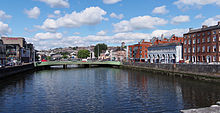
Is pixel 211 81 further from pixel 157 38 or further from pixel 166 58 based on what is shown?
pixel 157 38

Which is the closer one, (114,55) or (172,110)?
(172,110)

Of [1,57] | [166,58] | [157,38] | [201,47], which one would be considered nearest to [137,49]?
[157,38]

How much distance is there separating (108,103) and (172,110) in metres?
8.14

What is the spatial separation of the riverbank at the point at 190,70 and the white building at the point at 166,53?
15850 millimetres

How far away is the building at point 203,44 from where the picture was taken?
62.7m

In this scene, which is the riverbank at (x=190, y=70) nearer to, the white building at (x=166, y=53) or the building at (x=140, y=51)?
the white building at (x=166, y=53)

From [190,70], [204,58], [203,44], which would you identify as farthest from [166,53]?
[190,70]

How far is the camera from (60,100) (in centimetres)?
2773

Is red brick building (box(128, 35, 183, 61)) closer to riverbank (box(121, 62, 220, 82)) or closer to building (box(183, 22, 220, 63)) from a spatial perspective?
building (box(183, 22, 220, 63))

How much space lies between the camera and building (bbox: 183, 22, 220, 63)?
62.7m

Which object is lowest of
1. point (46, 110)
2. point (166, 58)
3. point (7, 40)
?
point (46, 110)

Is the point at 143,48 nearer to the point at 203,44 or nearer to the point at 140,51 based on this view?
the point at 140,51

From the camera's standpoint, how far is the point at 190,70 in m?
53.8

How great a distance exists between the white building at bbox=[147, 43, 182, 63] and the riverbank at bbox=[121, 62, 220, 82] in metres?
15.9
